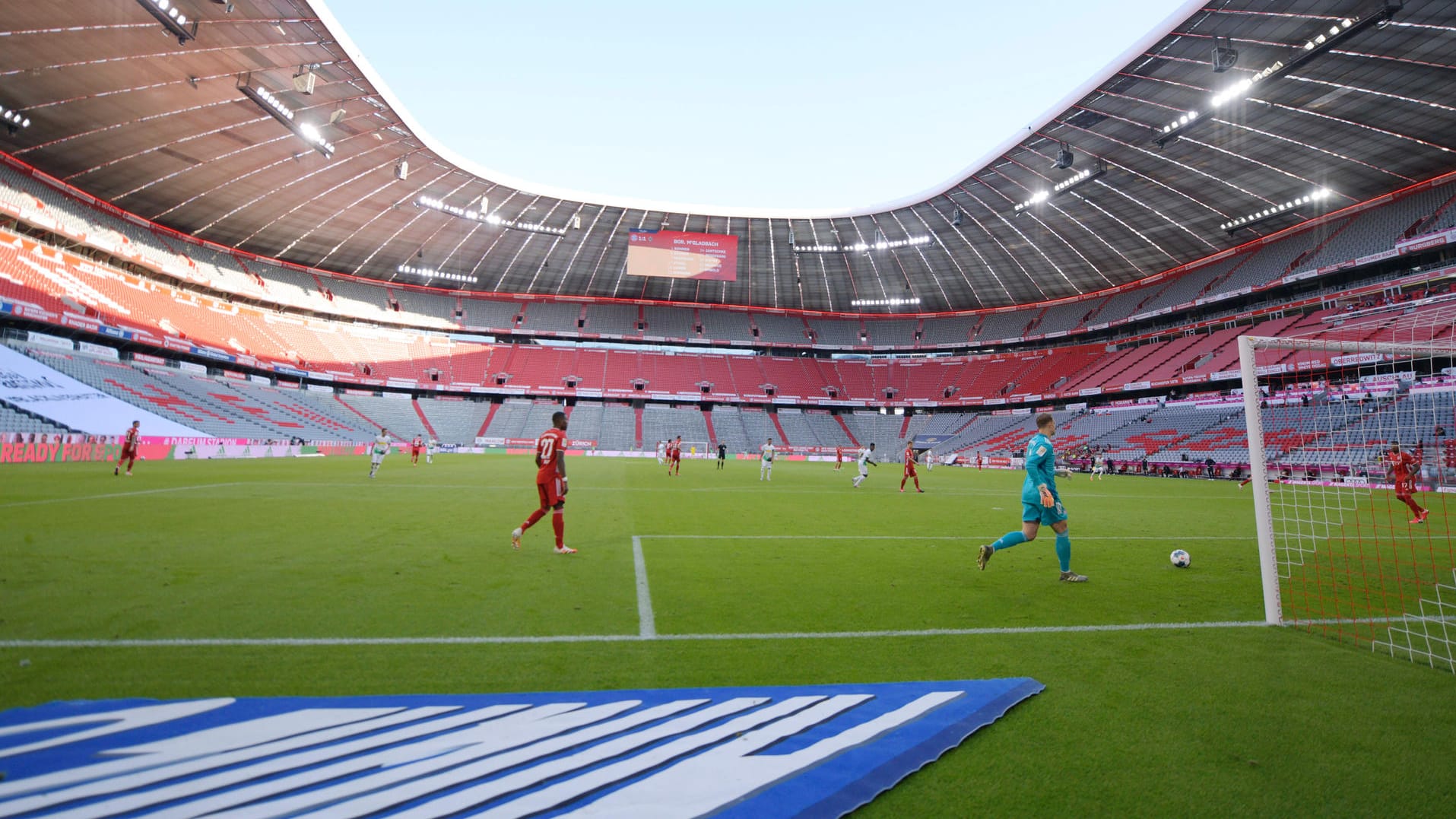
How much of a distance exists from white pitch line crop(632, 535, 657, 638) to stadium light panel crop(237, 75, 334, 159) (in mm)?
30086

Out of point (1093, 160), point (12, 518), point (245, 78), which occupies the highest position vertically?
point (245, 78)

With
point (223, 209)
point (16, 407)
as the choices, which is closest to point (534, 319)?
point (223, 209)

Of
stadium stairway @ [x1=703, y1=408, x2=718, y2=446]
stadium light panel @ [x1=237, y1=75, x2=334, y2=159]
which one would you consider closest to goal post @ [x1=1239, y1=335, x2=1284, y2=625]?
stadium light panel @ [x1=237, y1=75, x2=334, y2=159]

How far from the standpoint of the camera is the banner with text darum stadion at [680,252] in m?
37.8

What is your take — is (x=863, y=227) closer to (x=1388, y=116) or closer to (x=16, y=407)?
(x=1388, y=116)

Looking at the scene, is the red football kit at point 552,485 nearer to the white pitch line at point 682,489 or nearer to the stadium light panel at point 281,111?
the white pitch line at point 682,489

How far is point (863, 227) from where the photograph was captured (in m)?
43.4

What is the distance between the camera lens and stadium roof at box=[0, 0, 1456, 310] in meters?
21.8

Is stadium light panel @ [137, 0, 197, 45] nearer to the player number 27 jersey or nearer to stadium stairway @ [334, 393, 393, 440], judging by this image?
the player number 27 jersey

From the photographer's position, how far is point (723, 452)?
97.2 ft

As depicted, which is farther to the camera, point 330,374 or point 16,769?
point 330,374

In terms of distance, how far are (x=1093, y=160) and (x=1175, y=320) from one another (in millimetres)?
23189

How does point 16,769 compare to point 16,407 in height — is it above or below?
below

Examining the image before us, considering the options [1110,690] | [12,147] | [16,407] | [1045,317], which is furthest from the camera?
[1045,317]
